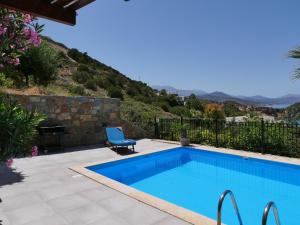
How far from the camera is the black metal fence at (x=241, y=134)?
27.2ft

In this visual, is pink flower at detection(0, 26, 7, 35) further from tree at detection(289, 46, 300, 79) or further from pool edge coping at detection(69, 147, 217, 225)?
tree at detection(289, 46, 300, 79)

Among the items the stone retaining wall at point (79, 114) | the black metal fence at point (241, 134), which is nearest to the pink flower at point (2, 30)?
the stone retaining wall at point (79, 114)

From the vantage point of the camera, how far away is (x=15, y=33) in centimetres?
298

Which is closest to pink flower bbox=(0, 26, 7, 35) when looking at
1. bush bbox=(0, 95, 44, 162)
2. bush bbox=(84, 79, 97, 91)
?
bush bbox=(0, 95, 44, 162)

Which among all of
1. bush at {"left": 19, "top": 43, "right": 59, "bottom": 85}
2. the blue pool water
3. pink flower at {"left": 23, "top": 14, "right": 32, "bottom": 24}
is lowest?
the blue pool water

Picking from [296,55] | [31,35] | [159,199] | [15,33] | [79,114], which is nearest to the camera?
[15,33]

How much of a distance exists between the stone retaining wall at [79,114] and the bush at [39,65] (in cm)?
461

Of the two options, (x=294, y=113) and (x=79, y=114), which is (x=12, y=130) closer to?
(x=79, y=114)

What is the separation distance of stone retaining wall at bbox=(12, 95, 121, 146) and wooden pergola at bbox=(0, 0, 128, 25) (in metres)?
7.02

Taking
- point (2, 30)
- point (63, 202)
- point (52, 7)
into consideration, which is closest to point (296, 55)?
point (52, 7)

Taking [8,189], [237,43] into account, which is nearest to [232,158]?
[8,189]

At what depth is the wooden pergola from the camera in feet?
8.10

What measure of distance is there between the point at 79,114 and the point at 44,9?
7.98 m

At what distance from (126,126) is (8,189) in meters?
6.96
